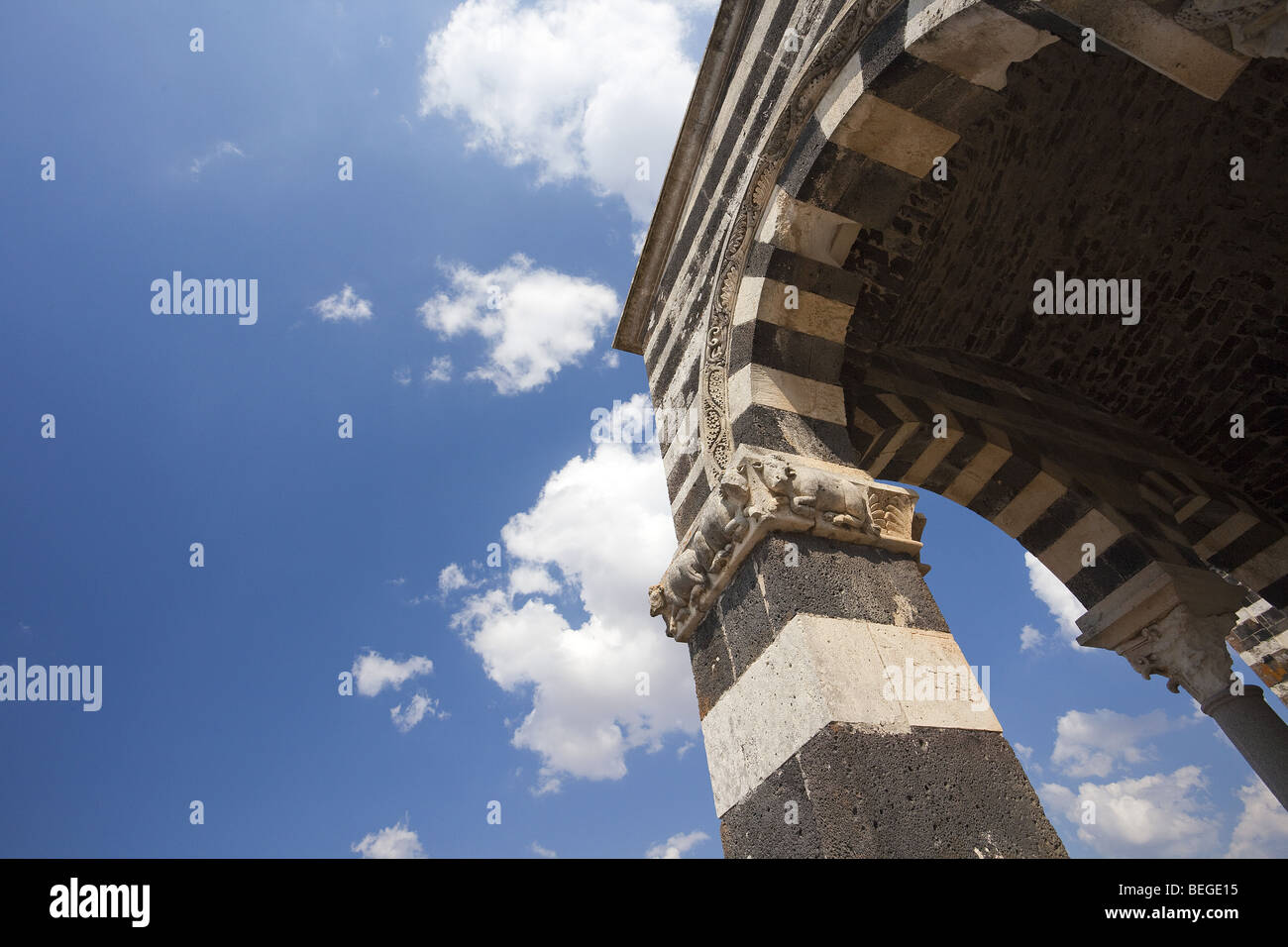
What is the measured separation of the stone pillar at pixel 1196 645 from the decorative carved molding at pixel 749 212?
3004 millimetres

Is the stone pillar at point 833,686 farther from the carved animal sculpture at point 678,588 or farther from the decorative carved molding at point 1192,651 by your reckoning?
the decorative carved molding at point 1192,651

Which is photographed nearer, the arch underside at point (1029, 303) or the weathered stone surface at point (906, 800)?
the weathered stone surface at point (906, 800)

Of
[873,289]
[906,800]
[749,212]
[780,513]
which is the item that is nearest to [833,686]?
[906,800]

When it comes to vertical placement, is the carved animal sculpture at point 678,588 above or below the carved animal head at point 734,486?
below

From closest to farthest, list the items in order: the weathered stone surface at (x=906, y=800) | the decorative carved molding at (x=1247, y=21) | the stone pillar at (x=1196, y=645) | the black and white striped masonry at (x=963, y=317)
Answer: the decorative carved molding at (x=1247, y=21) → the weathered stone surface at (x=906, y=800) → the black and white striped masonry at (x=963, y=317) → the stone pillar at (x=1196, y=645)

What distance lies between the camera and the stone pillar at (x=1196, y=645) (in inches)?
166

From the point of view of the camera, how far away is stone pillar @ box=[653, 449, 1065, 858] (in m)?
2.21

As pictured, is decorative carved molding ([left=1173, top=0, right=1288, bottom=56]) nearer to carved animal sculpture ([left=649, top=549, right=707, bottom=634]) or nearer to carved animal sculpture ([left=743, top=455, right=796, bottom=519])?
carved animal sculpture ([left=743, top=455, right=796, bottom=519])

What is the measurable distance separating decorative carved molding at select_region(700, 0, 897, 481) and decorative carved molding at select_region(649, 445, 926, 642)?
13.6 inches

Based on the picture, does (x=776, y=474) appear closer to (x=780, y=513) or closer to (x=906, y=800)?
(x=780, y=513)

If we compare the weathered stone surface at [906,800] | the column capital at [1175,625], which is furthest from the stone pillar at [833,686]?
the column capital at [1175,625]

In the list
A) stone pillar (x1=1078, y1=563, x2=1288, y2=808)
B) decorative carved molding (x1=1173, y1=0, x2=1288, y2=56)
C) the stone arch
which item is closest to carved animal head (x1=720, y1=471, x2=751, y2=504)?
the stone arch
